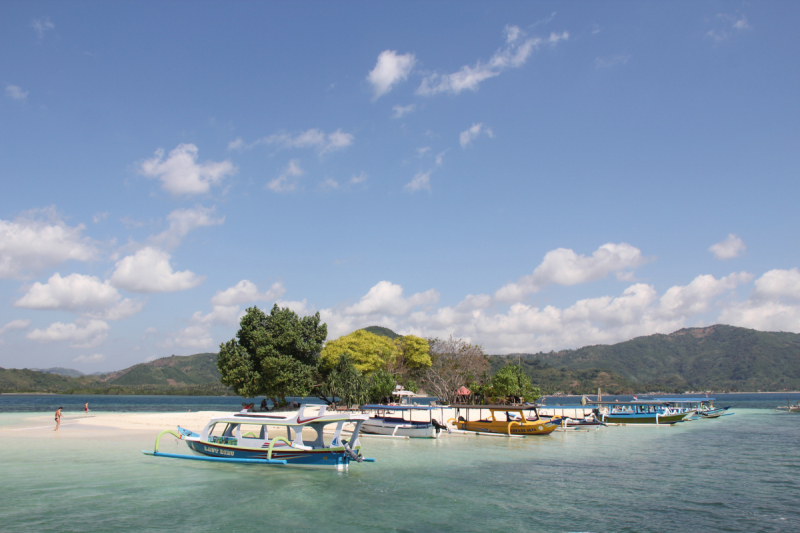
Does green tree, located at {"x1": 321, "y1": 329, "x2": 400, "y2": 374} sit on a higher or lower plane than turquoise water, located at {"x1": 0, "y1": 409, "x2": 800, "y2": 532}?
higher

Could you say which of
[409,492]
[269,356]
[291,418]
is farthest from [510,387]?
[409,492]

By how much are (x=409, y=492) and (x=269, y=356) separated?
30453 millimetres

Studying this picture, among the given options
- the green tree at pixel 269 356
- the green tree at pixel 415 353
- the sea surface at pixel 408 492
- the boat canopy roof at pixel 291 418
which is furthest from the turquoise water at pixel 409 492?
the green tree at pixel 415 353

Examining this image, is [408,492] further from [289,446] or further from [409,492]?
[289,446]

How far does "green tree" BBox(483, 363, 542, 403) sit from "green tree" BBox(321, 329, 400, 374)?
45.1 ft

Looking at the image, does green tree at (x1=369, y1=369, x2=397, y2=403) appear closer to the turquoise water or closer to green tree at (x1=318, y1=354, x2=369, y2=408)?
green tree at (x1=318, y1=354, x2=369, y2=408)

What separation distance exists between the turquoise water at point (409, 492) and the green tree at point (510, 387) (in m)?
23.9

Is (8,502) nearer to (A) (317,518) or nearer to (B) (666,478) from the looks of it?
(A) (317,518)

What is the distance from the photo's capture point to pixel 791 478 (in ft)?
79.5

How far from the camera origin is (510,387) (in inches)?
2189

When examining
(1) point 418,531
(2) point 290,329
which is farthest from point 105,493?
(2) point 290,329

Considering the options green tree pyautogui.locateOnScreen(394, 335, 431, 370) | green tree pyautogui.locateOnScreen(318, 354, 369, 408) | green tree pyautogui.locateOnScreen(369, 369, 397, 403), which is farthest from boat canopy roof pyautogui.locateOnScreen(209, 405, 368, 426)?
green tree pyautogui.locateOnScreen(394, 335, 431, 370)

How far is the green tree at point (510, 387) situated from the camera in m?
56.0

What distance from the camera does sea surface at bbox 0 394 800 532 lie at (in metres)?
15.1
